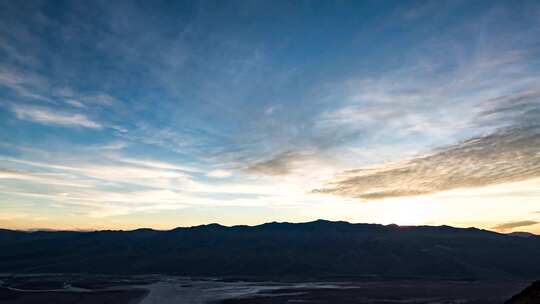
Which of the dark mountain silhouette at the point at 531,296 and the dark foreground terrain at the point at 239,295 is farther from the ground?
the dark mountain silhouette at the point at 531,296

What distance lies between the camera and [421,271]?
503 ft

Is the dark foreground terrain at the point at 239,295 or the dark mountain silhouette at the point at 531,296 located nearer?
the dark mountain silhouette at the point at 531,296

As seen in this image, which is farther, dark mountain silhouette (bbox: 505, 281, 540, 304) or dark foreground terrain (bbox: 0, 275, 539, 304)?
dark foreground terrain (bbox: 0, 275, 539, 304)

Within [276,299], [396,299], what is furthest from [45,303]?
[396,299]

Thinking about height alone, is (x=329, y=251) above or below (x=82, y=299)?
above

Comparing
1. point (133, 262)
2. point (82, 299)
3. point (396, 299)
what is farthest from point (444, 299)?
point (133, 262)

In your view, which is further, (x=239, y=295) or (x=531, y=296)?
(x=239, y=295)

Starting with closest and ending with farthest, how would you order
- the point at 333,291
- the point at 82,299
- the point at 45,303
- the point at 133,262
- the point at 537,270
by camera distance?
the point at 45,303
the point at 82,299
the point at 333,291
the point at 537,270
the point at 133,262

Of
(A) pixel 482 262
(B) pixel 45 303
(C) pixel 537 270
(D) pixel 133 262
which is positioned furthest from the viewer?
(D) pixel 133 262

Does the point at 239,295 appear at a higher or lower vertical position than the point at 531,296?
lower

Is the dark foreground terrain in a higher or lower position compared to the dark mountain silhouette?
lower

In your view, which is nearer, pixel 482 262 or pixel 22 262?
pixel 482 262

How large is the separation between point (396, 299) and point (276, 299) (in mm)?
23554

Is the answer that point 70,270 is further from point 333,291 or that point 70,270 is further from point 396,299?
point 396,299
